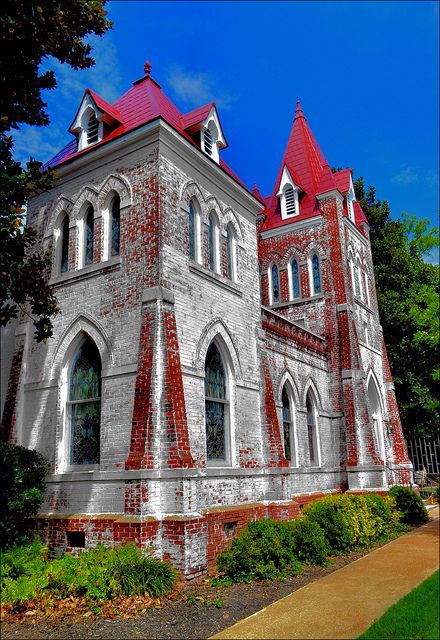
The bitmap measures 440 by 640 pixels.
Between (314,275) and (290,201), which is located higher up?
(290,201)

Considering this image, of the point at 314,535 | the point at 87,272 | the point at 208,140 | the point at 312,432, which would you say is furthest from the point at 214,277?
the point at 312,432

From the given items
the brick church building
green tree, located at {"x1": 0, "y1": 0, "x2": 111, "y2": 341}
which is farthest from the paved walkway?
green tree, located at {"x1": 0, "y1": 0, "x2": 111, "y2": 341}

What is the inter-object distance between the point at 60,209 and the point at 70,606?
9.57 metres

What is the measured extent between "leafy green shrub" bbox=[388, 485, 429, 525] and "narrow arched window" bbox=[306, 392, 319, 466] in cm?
287

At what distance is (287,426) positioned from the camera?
1773 centimetres

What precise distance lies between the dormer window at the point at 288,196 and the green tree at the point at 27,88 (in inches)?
548

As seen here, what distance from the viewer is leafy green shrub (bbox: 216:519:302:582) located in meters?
10.7

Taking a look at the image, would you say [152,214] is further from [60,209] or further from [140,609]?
[140,609]

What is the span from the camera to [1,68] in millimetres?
10328

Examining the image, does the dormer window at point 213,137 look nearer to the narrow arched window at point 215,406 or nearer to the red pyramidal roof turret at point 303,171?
the narrow arched window at point 215,406

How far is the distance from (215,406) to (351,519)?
488cm

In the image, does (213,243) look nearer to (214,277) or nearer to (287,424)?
(214,277)

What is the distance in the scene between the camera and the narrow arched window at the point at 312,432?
62.1 feet

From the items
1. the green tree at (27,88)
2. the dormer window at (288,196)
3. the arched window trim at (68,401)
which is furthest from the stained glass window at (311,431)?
the green tree at (27,88)
